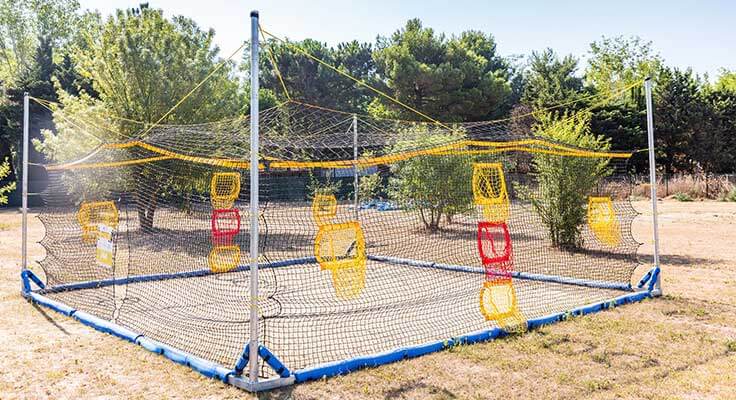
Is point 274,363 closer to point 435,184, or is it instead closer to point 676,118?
point 435,184

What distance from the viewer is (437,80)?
974 inches

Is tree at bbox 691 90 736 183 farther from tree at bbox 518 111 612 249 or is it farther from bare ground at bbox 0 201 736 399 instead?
bare ground at bbox 0 201 736 399

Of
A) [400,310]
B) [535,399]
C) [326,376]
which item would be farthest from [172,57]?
[535,399]

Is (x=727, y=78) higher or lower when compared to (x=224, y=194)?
higher

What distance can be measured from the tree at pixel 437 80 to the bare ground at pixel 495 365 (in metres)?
20.2

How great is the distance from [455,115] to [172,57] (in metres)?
15.2

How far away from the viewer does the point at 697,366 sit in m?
3.84

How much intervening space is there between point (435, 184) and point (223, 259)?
219 inches

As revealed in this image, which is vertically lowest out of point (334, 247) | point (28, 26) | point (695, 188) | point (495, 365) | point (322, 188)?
point (495, 365)

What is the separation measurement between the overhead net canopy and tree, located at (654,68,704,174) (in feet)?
58.7

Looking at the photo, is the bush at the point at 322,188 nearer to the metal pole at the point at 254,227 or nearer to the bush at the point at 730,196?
the metal pole at the point at 254,227

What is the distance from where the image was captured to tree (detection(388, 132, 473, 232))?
12.6 m

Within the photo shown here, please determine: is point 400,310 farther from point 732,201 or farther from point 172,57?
point 732,201

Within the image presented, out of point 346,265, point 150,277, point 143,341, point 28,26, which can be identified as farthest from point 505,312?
point 28,26
